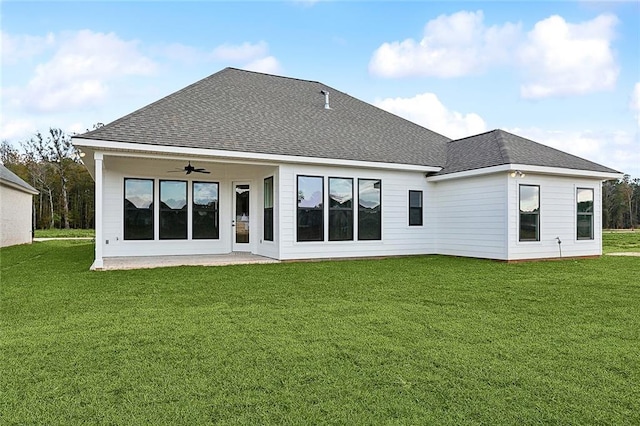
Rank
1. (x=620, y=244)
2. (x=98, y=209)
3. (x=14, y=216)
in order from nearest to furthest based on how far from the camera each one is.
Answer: (x=98, y=209)
(x=14, y=216)
(x=620, y=244)

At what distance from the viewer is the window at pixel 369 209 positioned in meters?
11.1

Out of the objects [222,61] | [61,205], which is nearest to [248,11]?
[222,61]

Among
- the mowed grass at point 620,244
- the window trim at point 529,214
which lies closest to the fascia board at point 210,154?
the window trim at point 529,214

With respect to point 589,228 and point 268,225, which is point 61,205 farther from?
point 589,228

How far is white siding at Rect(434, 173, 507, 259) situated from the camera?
34.0ft

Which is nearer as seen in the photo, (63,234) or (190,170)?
(190,170)

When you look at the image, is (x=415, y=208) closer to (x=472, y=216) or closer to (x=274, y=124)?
(x=472, y=216)

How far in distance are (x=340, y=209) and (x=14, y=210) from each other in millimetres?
14295

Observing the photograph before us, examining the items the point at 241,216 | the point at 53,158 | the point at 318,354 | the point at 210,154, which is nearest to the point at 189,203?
the point at 241,216

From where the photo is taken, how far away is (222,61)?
57.3 feet

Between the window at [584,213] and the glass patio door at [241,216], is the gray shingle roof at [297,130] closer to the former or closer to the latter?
the window at [584,213]

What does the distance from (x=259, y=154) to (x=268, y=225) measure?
86.9 inches

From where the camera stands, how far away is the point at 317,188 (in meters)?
10.6

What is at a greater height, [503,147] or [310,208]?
[503,147]
